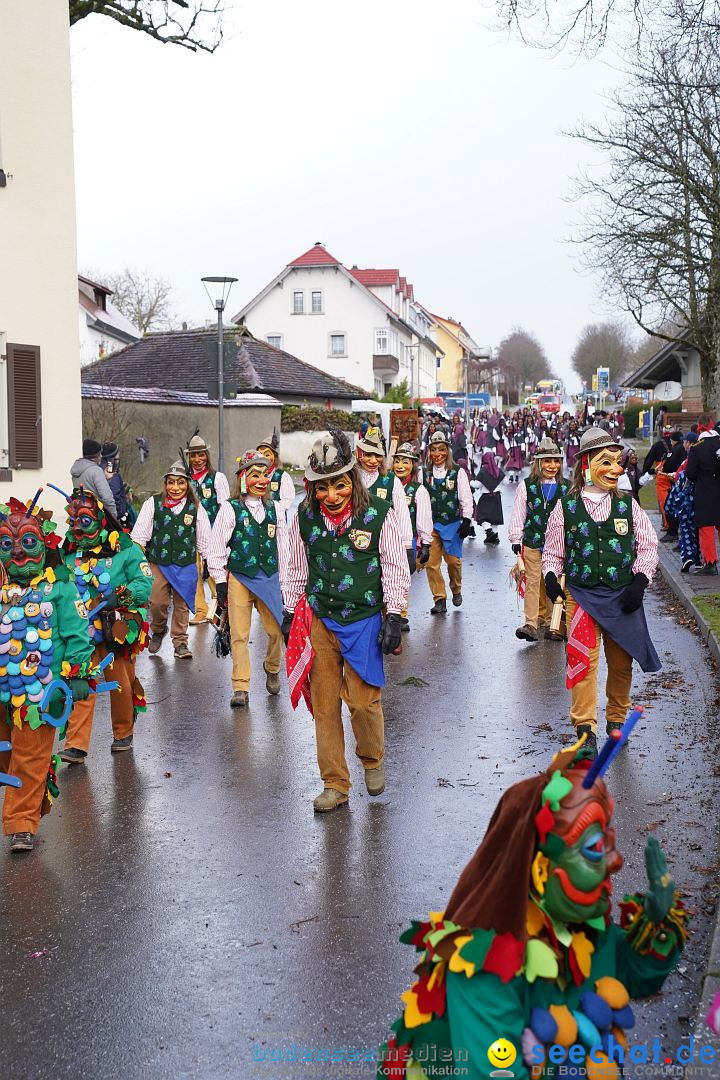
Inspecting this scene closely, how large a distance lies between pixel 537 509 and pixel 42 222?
8.54m

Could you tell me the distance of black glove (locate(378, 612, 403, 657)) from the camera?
20.7 feet

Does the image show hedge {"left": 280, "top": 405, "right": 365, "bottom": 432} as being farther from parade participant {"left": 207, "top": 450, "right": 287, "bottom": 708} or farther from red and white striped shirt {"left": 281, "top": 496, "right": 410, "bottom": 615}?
red and white striped shirt {"left": 281, "top": 496, "right": 410, "bottom": 615}

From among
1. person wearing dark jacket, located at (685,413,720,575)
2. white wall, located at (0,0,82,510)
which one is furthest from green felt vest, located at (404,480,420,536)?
white wall, located at (0,0,82,510)

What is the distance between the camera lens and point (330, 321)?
2653 inches

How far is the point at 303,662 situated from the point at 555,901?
384 centimetres

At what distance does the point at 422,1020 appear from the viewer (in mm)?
2838

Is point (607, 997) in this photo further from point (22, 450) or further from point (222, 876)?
point (22, 450)

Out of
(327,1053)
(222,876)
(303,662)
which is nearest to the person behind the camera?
(327,1053)

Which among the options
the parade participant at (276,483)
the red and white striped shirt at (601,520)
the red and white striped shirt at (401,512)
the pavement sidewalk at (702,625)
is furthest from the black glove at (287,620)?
the parade participant at (276,483)

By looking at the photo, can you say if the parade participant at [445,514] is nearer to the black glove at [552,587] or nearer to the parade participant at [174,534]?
the parade participant at [174,534]

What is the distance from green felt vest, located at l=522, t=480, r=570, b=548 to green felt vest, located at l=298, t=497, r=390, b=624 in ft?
17.1

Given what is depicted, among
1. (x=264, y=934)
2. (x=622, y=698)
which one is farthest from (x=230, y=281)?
(x=264, y=934)

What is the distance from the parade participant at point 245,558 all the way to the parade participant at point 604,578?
8.57 feet

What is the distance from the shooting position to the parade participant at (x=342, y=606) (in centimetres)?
643
